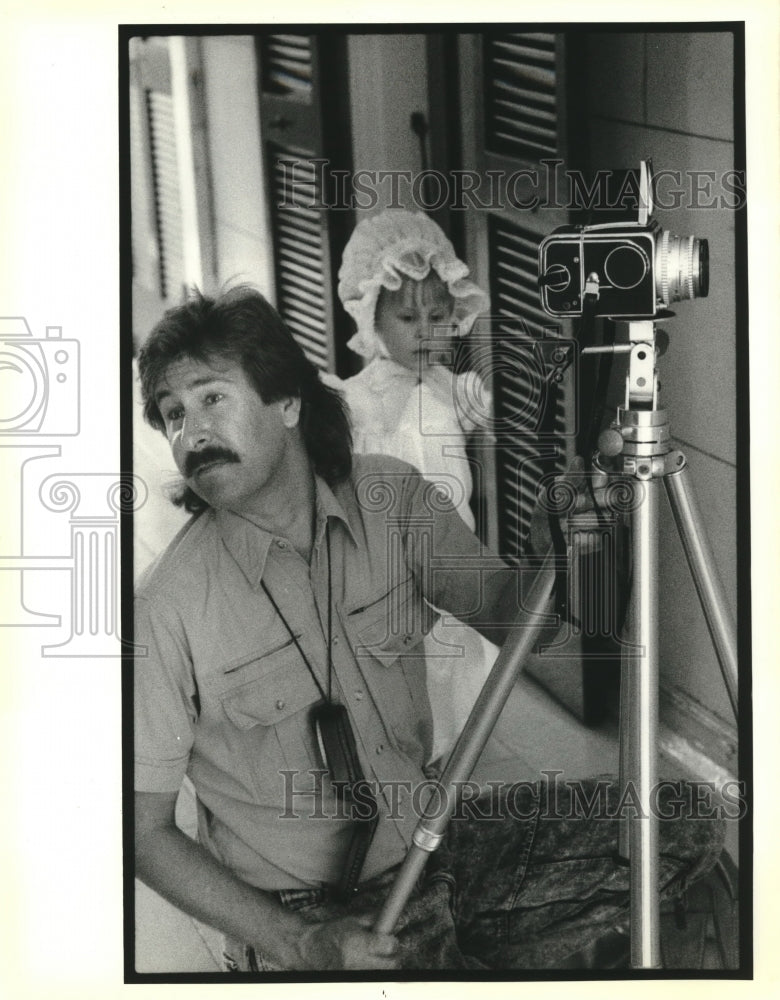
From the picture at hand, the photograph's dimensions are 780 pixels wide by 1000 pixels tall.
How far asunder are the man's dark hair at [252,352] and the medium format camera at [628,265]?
38cm

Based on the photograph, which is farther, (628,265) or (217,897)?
(217,897)

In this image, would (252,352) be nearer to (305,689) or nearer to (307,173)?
(307,173)

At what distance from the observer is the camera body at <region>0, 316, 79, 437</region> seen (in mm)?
2051

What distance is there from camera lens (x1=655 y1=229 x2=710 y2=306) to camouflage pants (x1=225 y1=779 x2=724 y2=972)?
2.43ft

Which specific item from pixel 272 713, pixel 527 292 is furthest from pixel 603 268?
pixel 272 713

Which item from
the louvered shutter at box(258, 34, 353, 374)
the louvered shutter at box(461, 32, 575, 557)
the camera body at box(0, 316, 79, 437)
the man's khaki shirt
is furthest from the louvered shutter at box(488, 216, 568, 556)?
the camera body at box(0, 316, 79, 437)

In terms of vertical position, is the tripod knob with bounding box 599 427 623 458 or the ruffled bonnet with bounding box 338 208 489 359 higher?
the ruffled bonnet with bounding box 338 208 489 359

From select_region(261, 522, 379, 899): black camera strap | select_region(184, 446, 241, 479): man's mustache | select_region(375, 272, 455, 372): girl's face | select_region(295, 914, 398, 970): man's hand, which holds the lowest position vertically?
select_region(295, 914, 398, 970): man's hand

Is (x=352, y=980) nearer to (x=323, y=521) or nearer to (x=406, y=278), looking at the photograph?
(x=323, y=521)

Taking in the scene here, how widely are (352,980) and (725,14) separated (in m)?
1.55

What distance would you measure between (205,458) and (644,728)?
2.47ft

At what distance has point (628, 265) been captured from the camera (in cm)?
188

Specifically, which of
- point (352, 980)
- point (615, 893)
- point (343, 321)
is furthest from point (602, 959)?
point (343, 321)

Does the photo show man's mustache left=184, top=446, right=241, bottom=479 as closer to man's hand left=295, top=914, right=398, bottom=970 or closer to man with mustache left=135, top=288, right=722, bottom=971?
man with mustache left=135, top=288, right=722, bottom=971
